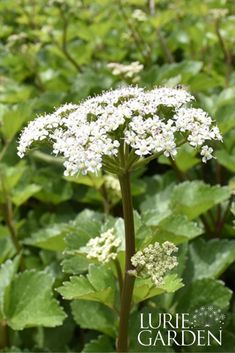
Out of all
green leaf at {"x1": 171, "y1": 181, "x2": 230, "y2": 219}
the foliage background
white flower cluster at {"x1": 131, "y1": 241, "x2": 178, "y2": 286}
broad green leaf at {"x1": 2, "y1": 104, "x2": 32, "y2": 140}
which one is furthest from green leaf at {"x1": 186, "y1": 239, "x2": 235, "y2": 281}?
broad green leaf at {"x1": 2, "y1": 104, "x2": 32, "y2": 140}

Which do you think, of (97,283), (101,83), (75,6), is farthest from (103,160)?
(75,6)

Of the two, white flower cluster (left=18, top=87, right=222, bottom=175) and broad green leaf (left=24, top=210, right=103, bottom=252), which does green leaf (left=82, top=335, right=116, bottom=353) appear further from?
white flower cluster (left=18, top=87, right=222, bottom=175)

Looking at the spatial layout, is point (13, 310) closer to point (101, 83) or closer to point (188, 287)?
point (188, 287)

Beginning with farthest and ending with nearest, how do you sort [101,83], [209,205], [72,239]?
[101,83]
[209,205]
[72,239]

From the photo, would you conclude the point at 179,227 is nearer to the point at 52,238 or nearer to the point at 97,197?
the point at 52,238

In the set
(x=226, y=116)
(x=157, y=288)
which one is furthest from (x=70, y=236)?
(x=226, y=116)

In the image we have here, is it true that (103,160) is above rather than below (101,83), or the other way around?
below

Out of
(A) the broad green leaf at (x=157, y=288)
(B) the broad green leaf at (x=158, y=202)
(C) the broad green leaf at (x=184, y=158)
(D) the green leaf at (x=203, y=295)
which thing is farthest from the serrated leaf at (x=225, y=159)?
(A) the broad green leaf at (x=157, y=288)
